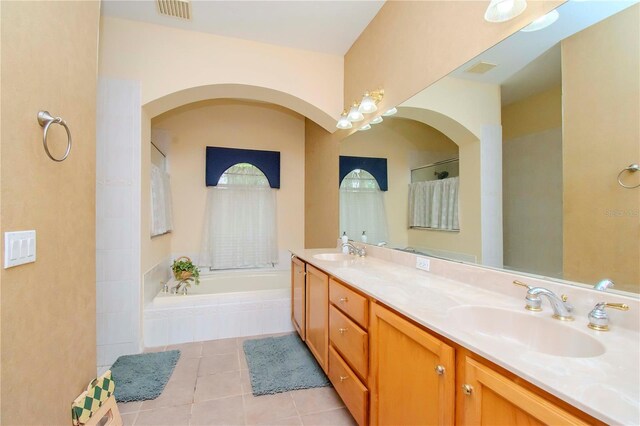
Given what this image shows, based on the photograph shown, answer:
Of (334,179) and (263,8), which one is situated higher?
(263,8)

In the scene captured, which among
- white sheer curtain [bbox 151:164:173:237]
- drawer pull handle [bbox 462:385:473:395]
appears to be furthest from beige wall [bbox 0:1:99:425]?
white sheer curtain [bbox 151:164:173:237]

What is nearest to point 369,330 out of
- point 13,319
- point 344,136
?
point 13,319

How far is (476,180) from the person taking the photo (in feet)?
4.99

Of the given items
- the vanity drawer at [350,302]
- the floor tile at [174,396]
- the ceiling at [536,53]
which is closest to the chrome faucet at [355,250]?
the vanity drawer at [350,302]

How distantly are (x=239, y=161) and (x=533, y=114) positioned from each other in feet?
11.0

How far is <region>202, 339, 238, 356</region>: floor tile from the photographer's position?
243cm

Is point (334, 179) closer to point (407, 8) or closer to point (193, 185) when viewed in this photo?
point (407, 8)

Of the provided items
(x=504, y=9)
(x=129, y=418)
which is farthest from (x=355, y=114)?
(x=129, y=418)

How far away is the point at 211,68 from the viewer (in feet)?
8.37

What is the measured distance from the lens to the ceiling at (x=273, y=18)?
2.19 meters

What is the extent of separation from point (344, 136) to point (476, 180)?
157 centimetres

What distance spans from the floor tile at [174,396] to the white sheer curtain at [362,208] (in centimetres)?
175

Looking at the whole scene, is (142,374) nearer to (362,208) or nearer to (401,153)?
(362,208)

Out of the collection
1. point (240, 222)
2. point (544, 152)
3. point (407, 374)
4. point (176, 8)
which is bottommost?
point (407, 374)
